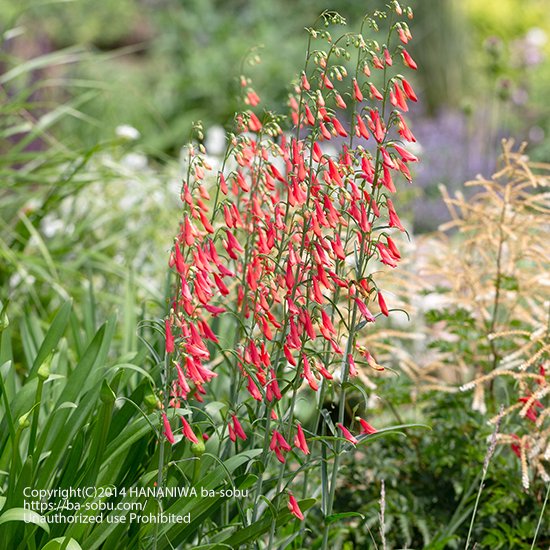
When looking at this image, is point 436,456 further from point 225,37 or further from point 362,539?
point 225,37

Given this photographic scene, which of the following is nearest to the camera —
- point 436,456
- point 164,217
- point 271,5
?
point 436,456

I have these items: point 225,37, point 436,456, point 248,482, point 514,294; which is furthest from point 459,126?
point 248,482

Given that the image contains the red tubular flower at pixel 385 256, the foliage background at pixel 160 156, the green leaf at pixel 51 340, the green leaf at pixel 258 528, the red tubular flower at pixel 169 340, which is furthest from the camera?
the foliage background at pixel 160 156

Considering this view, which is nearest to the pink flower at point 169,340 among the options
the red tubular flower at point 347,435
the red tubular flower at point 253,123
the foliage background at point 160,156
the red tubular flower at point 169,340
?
the red tubular flower at point 169,340

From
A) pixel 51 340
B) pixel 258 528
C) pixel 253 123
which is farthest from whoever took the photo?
pixel 51 340

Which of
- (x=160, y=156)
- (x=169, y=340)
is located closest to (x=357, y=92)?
(x=169, y=340)

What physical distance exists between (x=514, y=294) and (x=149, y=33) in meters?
11.6

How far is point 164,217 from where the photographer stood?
4406 millimetres

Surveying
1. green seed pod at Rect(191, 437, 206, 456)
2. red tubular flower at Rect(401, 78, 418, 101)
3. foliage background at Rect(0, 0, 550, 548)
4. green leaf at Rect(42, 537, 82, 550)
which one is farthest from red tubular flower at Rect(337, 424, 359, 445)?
red tubular flower at Rect(401, 78, 418, 101)

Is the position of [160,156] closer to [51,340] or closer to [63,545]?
[51,340]

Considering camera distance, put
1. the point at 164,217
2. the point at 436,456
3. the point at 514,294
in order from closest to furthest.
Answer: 1. the point at 436,456
2. the point at 514,294
3. the point at 164,217

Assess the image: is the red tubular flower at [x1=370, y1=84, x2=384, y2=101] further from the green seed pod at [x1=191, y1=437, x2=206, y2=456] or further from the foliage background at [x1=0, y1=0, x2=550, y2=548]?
the green seed pod at [x1=191, y1=437, x2=206, y2=456]

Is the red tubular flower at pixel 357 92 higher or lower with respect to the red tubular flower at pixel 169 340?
higher

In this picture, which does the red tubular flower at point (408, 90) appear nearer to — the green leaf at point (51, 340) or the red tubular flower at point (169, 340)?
the red tubular flower at point (169, 340)
